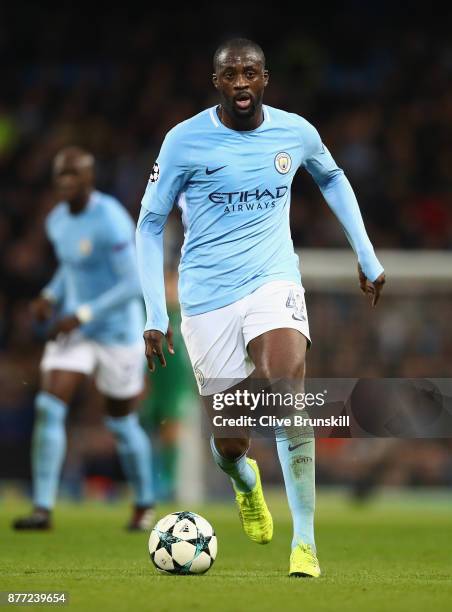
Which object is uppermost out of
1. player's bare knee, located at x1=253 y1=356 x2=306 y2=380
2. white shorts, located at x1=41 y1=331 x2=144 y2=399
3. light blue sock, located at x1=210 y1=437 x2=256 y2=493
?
white shorts, located at x1=41 y1=331 x2=144 y2=399

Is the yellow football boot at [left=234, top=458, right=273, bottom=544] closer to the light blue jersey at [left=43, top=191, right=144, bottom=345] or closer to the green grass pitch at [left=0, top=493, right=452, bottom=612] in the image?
the green grass pitch at [left=0, top=493, right=452, bottom=612]

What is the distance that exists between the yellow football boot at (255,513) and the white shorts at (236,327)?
0.51 meters

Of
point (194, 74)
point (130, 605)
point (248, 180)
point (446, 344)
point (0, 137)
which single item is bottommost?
point (130, 605)

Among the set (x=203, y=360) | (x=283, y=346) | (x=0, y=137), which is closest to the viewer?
(x=283, y=346)

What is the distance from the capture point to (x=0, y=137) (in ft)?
57.7

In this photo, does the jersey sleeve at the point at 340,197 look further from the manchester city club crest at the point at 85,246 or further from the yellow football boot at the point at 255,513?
the manchester city club crest at the point at 85,246

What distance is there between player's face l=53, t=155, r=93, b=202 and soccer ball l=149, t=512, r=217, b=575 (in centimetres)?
370

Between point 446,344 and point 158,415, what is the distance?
9.35ft

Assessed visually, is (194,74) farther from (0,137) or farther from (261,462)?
(261,462)

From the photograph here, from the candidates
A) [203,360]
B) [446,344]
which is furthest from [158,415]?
[203,360]

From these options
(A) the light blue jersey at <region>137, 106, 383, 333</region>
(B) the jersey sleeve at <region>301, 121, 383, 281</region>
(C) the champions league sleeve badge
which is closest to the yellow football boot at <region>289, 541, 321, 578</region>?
(A) the light blue jersey at <region>137, 106, 383, 333</region>

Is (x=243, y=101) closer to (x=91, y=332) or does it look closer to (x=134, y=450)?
(x=91, y=332)

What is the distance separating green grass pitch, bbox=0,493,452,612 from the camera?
493cm

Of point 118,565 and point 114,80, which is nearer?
point 118,565
